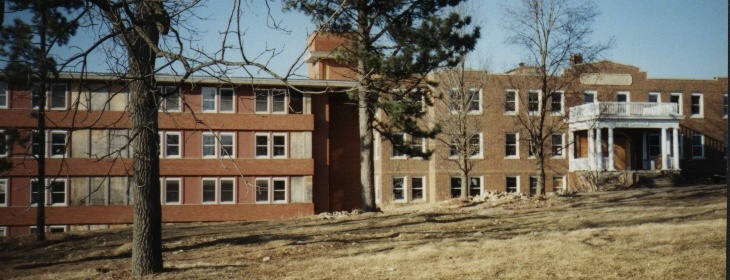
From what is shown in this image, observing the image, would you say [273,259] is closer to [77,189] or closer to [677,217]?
[677,217]

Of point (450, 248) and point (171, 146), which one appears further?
point (171, 146)

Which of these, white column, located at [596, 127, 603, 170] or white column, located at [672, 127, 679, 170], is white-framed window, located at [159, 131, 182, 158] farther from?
white column, located at [672, 127, 679, 170]

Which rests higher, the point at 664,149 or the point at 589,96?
the point at 589,96

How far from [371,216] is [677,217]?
411 inches

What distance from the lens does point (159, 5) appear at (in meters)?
8.05

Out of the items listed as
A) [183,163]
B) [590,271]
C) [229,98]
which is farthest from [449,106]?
[590,271]

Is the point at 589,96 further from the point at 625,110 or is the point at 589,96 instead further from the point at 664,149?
the point at 664,149

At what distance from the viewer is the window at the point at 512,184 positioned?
39772mm

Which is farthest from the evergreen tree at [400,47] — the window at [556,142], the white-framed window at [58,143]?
the window at [556,142]

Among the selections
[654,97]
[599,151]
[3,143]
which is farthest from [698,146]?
[3,143]

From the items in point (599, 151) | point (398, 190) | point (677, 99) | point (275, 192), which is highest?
point (677, 99)

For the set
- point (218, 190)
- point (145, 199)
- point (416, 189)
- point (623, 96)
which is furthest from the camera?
point (623, 96)

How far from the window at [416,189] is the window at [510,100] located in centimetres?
717

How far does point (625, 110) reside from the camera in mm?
37438
